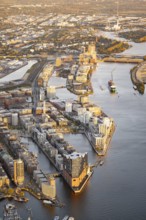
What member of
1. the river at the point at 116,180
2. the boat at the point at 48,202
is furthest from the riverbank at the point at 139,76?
the boat at the point at 48,202

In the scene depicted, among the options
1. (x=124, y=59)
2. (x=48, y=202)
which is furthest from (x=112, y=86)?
(x=48, y=202)

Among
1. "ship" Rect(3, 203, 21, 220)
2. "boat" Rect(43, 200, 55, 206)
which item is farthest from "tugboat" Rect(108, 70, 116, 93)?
Result: "ship" Rect(3, 203, 21, 220)

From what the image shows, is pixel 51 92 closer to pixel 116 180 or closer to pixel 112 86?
pixel 112 86

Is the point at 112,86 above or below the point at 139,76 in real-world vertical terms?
above

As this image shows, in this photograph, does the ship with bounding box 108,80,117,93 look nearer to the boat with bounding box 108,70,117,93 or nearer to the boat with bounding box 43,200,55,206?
the boat with bounding box 108,70,117,93

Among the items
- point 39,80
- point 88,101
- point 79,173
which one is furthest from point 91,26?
point 79,173

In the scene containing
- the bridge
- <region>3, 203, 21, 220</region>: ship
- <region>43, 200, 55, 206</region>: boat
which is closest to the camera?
<region>3, 203, 21, 220</region>: ship

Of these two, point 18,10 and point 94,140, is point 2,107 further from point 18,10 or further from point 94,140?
point 18,10
